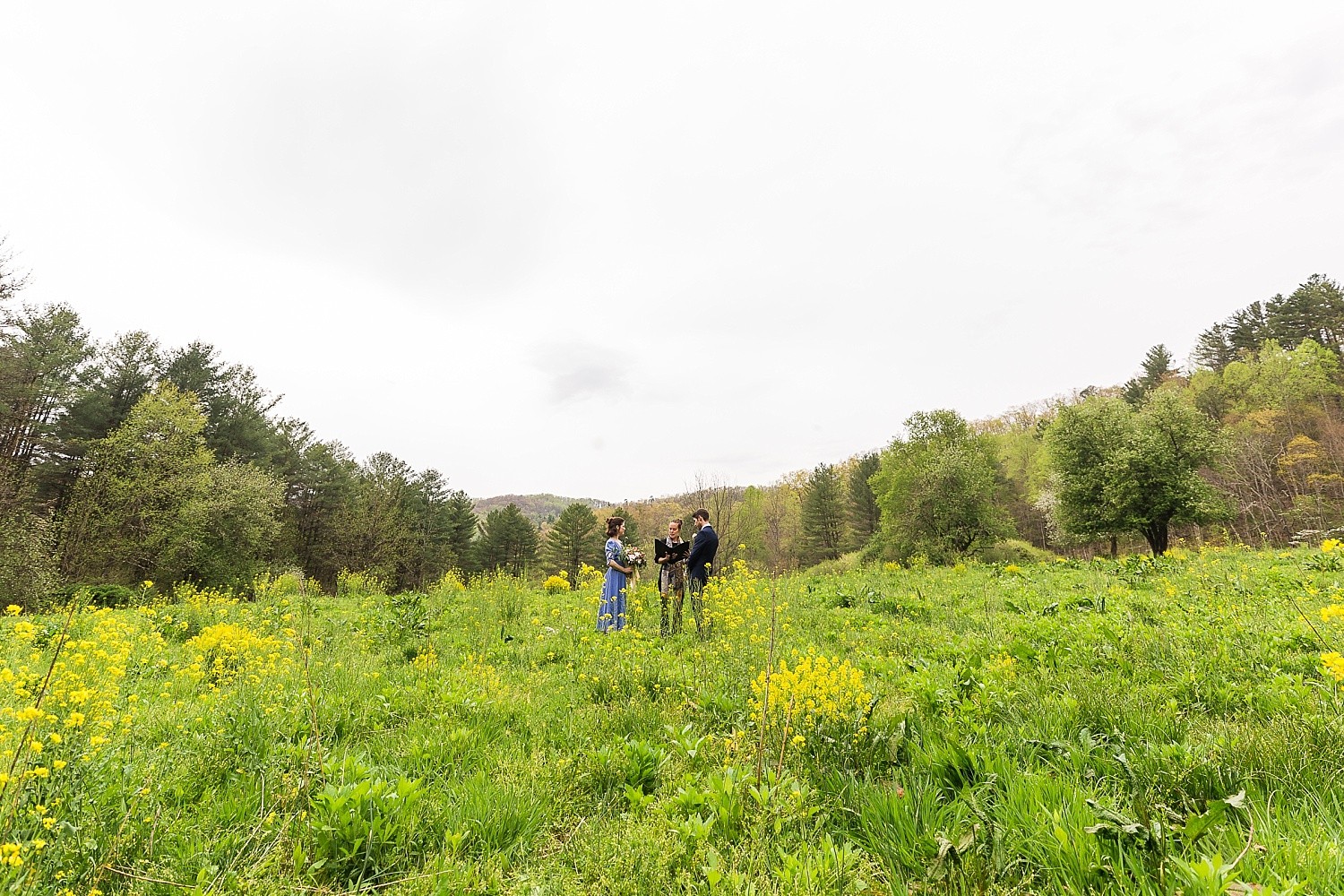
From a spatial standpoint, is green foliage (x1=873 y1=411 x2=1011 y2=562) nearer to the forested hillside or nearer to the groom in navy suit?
the forested hillside

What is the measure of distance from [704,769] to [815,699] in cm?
90

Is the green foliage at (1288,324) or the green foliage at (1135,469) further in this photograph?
the green foliage at (1288,324)

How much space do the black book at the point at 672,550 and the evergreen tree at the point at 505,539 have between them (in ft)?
163

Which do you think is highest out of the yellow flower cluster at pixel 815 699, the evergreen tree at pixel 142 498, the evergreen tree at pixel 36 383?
the evergreen tree at pixel 36 383

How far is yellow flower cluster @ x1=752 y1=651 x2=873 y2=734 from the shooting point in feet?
11.1

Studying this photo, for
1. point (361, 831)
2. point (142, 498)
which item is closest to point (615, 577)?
point (361, 831)

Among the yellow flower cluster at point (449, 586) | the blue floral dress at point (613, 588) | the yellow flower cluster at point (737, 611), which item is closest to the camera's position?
the yellow flower cluster at point (737, 611)

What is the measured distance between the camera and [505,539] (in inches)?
2255

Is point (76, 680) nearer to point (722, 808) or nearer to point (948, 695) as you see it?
point (722, 808)

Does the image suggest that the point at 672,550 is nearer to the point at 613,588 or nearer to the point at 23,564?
the point at 613,588

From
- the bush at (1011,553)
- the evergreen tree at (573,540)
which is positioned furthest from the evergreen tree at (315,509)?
the bush at (1011,553)

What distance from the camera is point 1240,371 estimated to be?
38781 mm

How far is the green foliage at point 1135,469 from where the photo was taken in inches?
867

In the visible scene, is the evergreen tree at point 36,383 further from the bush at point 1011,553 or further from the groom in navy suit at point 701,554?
the bush at point 1011,553
